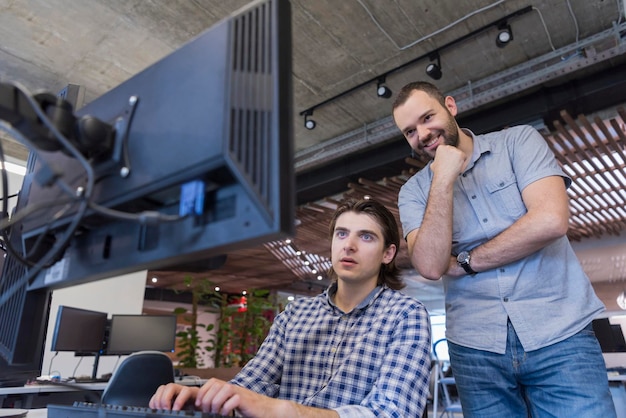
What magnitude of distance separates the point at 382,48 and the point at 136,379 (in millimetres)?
3392

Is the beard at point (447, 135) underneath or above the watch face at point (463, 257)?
above

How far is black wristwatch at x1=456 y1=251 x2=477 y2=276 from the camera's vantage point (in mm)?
1366

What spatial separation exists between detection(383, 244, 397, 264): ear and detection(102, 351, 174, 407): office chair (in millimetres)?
1884

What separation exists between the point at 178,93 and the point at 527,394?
1.23 meters

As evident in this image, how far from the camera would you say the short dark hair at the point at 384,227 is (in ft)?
5.09

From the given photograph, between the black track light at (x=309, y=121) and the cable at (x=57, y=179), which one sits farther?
the black track light at (x=309, y=121)

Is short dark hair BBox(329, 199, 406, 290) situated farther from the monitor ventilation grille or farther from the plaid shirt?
the monitor ventilation grille

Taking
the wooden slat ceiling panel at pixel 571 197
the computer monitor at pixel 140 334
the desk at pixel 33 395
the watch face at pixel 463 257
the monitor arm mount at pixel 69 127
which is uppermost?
the wooden slat ceiling panel at pixel 571 197

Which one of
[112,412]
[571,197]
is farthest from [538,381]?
[571,197]

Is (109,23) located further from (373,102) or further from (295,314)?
(295,314)

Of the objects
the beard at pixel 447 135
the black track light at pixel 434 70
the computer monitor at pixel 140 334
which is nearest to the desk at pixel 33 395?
the computer monitor at pixel 140 334

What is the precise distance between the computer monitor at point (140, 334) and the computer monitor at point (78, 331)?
115 mm

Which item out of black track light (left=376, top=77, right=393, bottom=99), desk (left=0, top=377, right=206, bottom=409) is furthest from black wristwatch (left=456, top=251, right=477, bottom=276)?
black track light (left=376, top=77, right=393, bottom=99)

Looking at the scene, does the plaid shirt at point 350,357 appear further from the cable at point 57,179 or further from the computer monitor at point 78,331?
the computer monitor at point 78,331
